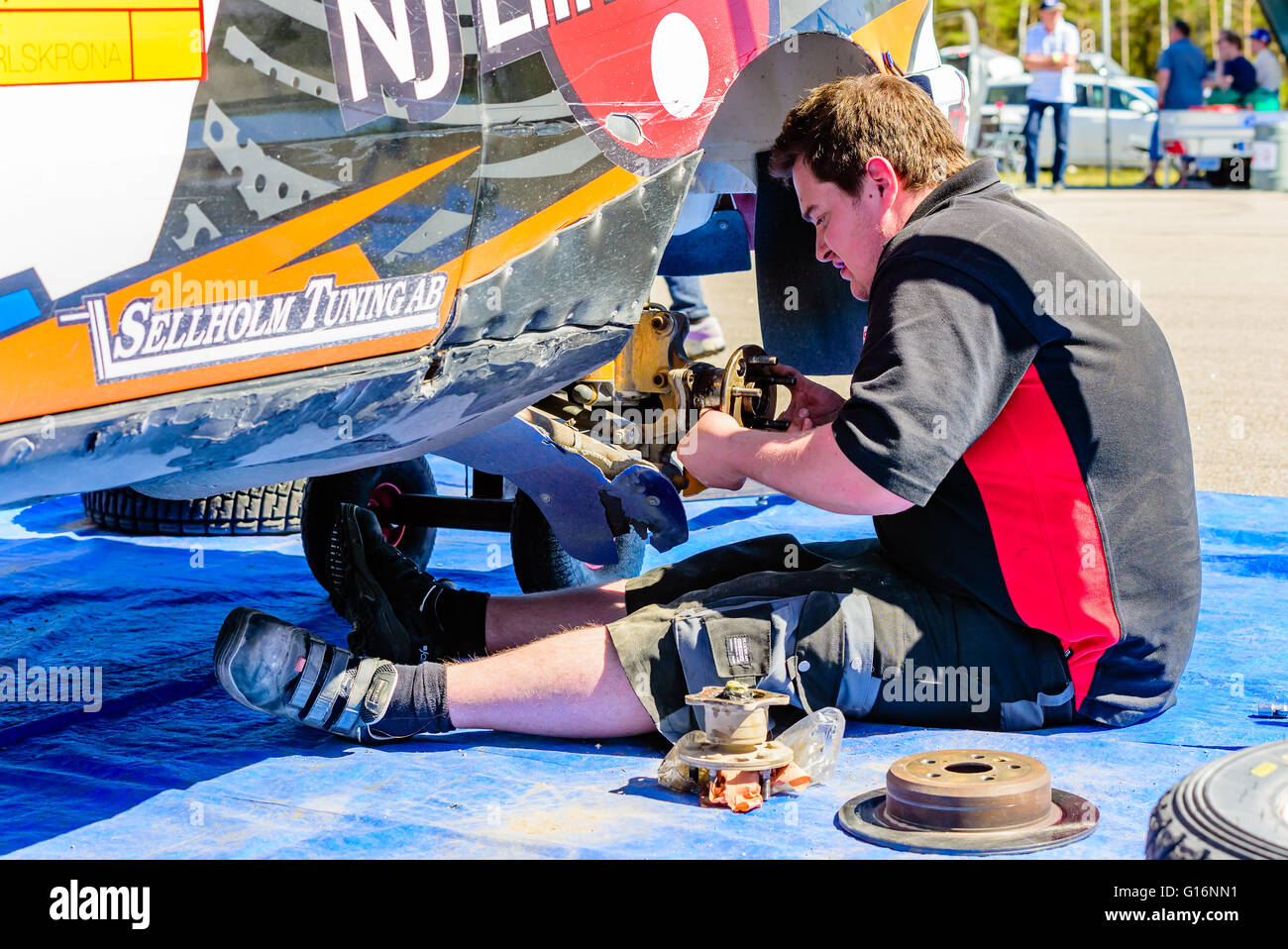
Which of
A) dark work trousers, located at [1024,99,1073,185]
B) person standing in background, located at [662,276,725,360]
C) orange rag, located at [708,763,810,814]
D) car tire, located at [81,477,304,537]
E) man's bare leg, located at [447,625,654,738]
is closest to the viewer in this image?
orange rag, located at [708,763,810,814]

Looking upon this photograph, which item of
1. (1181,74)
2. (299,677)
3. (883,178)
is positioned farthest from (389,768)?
(1181,74)

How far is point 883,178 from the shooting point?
250 cm

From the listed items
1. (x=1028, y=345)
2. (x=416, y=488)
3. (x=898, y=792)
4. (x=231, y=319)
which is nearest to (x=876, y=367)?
(x=1028, y=345)

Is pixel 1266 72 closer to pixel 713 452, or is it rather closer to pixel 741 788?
pixel 713 452

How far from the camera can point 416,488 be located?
3721 millimetres

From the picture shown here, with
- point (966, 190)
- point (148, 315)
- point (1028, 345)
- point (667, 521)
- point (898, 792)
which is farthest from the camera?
point (667, 521)

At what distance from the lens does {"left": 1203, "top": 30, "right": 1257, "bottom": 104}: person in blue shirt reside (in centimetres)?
1864

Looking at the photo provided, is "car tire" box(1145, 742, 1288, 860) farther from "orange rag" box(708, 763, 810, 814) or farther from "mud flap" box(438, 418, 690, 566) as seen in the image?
"mud flap" box(438, 418, 690, 566)

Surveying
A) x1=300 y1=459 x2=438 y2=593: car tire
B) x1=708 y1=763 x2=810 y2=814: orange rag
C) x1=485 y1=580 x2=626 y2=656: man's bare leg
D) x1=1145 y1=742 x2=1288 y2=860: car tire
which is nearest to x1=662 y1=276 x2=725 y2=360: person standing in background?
x1=300 y1=459 x2=438 y2=593: car tire

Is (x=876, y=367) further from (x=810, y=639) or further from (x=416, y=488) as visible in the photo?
(x=416, y=488)

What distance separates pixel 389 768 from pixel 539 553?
3.44ft

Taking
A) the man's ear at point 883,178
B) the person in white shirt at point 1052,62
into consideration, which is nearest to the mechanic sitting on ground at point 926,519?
the man's ear at point 883,178

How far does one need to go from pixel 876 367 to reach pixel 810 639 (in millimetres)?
499

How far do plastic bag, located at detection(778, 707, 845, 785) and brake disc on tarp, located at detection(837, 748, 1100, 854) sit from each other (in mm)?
175
